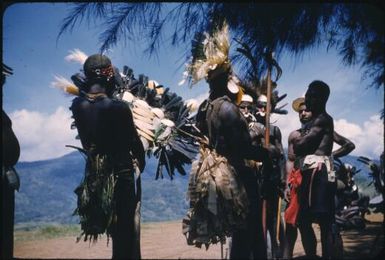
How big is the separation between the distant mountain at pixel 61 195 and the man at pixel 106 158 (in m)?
22.2

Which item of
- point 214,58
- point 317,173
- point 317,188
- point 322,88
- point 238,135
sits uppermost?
point 214,58

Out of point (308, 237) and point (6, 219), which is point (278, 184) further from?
point (6, 219)

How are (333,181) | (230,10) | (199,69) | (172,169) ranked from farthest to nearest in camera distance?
(172,169), (333,181), (199,69), (230,10)

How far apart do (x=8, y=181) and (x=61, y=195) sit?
34.8 m

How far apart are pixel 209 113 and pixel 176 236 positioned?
5.99m

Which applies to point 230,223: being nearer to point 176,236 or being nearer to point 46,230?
point 176,236

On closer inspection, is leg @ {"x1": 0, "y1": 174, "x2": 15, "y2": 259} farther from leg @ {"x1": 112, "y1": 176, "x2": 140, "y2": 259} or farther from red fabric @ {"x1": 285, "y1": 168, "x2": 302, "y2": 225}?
red fabric @ {"x1": 285, "y1": 168, "x2": 302, "y2": 225}

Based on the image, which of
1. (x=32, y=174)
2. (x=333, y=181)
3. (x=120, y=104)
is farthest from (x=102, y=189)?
(x=32, y=174)

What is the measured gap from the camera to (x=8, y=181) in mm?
3830

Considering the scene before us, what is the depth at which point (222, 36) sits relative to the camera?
3.80m

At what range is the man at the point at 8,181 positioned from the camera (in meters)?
3.72

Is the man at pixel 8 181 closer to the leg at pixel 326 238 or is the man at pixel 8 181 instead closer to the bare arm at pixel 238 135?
the bare arm at pixel 238 135

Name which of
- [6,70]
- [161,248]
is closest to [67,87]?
[6,70]

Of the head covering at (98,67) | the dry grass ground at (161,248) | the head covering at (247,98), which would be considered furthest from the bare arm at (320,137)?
the head covering at (98,67)
